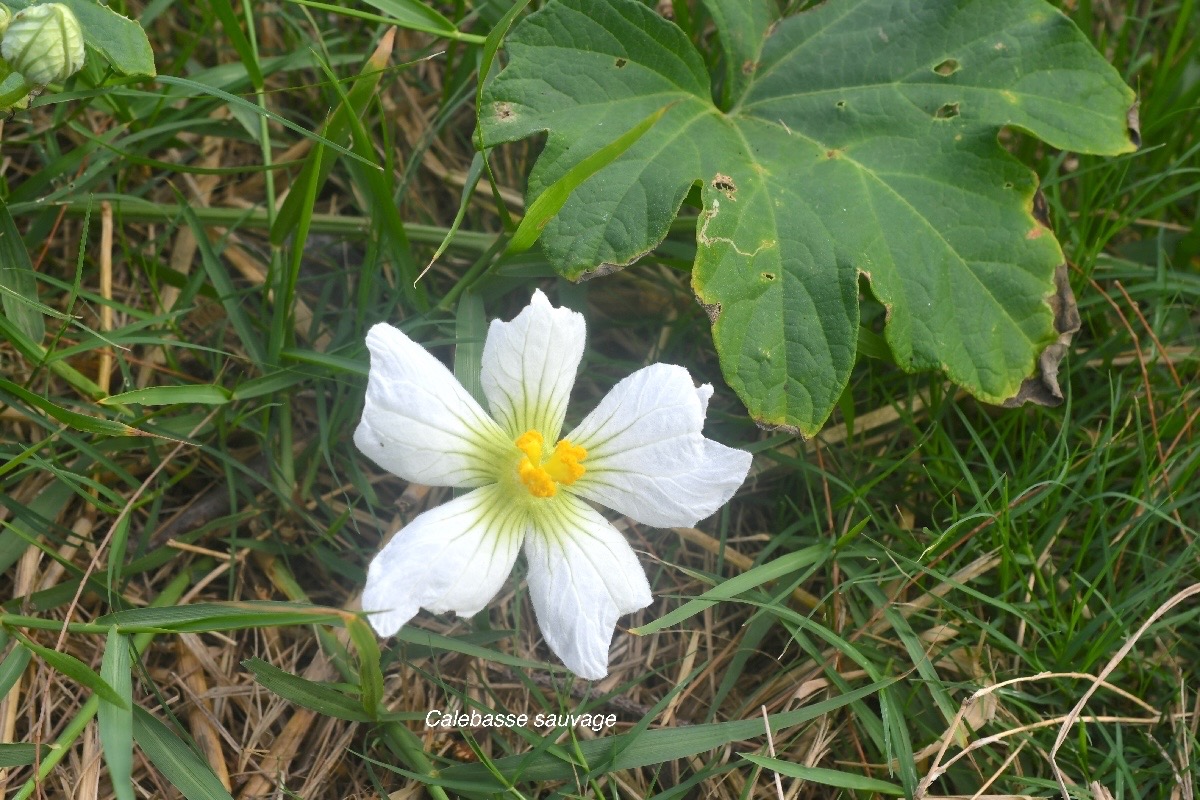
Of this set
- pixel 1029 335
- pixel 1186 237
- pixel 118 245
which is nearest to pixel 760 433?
pixel 1029 335

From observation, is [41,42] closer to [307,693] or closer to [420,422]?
[420,422]

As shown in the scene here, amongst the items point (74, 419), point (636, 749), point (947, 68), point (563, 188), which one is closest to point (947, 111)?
point (947, 68)

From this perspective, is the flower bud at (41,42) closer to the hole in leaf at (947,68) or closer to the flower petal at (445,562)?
the flower petal at (445,562)

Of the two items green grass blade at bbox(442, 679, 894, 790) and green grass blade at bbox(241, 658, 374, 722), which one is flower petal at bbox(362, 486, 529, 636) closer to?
green grass blade at bbox(241, 658, 374, 722)

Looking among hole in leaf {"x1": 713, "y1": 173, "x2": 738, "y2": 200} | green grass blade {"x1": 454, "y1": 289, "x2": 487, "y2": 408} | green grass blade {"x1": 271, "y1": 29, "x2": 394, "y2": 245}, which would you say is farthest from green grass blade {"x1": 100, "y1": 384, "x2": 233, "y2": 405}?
hole in leaf {"x1": 713, "y1": 173, "x2": 738, "y2": 200}

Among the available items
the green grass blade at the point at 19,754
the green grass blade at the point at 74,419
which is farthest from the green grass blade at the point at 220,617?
the green grass blade at the point at 74,419

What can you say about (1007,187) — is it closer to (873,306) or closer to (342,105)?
(873,306)
